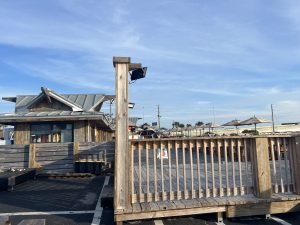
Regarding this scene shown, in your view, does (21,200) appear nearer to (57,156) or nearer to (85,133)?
(57,156)

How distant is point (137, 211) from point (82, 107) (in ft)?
50.5

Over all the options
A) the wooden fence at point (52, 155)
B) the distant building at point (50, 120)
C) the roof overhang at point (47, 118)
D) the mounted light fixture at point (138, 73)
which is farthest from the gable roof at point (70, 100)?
the mounted light fixture at point (138, 73)

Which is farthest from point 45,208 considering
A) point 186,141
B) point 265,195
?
point 265,195

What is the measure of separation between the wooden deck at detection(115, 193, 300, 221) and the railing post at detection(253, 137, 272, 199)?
0.18m

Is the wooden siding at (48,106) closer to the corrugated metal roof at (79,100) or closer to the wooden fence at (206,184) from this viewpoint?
the corrugated metal roof at (79,100)

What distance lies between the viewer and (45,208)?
22.9ft

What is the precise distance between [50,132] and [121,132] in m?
12.8

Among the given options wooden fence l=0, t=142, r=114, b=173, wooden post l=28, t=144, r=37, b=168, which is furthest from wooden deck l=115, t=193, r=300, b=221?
wooden post l=28, t=144, r=37, b=168

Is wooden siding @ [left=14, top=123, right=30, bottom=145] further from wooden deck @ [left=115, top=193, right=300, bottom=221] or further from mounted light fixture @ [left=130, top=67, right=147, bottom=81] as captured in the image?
wooden deck @ [left=115, top=193, right=300, bottom=221]

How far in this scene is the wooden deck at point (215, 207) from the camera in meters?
5.48

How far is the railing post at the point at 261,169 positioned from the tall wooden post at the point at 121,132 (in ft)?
9.27

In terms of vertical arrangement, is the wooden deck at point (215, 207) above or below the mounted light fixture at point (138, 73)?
below

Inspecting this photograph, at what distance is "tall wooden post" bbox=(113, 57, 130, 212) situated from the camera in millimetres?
5574

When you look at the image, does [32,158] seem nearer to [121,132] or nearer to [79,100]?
[79,100]
